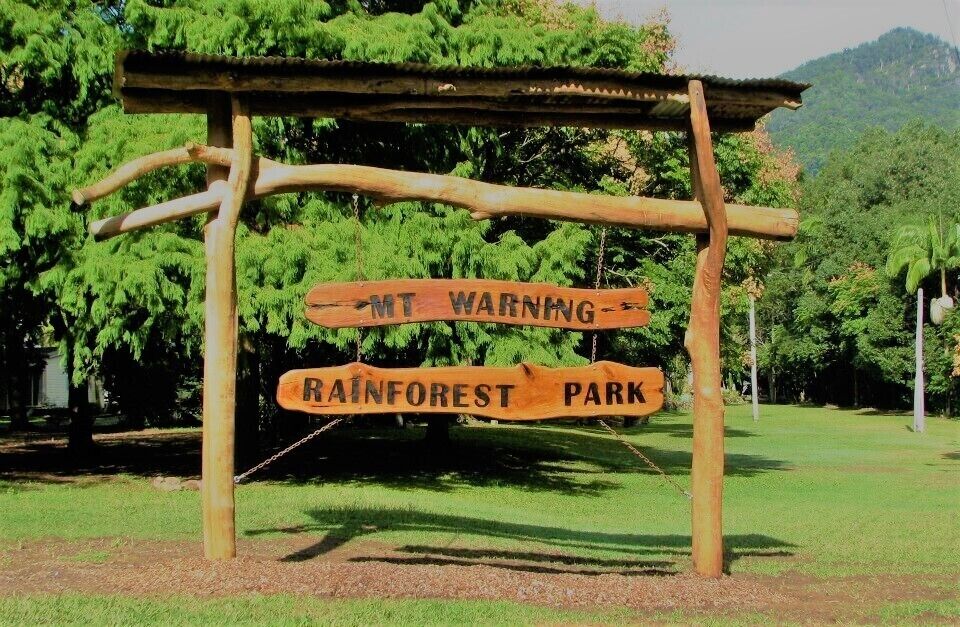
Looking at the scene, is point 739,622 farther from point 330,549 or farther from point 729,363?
point 729,363

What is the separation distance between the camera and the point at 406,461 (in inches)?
851

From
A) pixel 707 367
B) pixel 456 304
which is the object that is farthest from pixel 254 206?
pixel 707 367

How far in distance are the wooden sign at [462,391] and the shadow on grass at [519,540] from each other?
1364 millimetres

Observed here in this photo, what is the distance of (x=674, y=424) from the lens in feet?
144

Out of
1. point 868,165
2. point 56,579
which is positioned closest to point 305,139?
point 56,579

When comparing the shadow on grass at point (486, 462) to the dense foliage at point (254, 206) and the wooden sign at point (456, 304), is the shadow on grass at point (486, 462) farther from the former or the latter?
the wooden sign at point (456, 304)

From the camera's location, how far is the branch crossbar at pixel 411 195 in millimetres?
7637

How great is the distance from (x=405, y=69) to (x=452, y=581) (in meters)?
3.78

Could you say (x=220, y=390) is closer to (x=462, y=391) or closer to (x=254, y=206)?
(x=462, y=391)

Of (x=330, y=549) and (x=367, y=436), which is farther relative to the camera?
(x=367, y=436)

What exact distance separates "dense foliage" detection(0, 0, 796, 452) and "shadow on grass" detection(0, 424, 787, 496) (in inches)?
85.5

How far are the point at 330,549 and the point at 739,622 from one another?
3934mm

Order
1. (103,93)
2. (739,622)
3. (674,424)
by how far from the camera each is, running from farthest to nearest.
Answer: (674,424) → (103,93) → (739,622)

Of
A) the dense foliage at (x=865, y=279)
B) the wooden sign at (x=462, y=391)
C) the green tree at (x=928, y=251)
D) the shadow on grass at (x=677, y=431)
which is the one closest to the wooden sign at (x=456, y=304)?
the wooden sign at (x=462, y=391)
